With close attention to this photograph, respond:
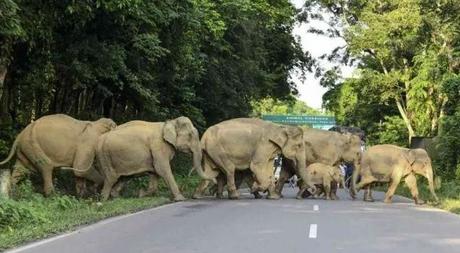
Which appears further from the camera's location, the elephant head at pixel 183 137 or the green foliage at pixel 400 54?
the green foliage at pixel 400 54

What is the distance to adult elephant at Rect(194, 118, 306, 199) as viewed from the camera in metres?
21.1

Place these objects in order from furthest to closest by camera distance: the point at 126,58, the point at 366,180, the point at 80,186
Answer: the point at 366,180 < the point at 126,58 < the point at 80,186

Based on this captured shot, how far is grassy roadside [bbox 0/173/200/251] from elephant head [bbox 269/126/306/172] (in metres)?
4.59

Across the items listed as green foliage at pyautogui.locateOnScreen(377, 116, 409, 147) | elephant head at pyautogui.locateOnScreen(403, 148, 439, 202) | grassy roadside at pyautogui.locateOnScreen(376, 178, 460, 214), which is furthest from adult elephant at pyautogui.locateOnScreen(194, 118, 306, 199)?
green foliage at pyautogui.locateOnScreen(377, 116, 409, 147)

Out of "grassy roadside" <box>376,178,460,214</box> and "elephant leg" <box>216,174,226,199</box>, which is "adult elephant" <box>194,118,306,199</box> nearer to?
"elephant leg" <box>216,174,226,199</box>

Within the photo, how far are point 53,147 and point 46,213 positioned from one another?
499 cm

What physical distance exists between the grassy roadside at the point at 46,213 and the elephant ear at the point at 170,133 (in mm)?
1635

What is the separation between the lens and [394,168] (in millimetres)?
21438

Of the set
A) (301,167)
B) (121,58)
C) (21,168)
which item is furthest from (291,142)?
(21,168)

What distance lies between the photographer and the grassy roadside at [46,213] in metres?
11.2

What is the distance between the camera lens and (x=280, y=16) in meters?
41.6

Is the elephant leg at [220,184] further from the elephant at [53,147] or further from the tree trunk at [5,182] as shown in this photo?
the tree trunk at [5,182]

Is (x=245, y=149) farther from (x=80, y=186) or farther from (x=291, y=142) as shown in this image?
(x=80, y=186)

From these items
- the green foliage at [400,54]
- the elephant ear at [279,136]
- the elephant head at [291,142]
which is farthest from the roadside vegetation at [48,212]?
the green foliage at [400,54]
